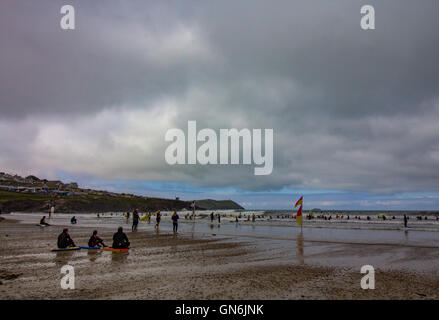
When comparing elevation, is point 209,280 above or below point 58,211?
above

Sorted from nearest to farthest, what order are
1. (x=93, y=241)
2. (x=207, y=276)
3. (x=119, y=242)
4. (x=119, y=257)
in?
(x=207, y=276), (x=119, y=257), (x=119, y=242), (x=93, y=241)

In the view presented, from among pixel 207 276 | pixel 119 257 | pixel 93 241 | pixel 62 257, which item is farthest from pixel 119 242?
pixel 207 276

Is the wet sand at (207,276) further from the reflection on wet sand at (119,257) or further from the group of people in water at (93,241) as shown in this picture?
the group of people in water at (93,241)

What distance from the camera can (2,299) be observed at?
7574 mm

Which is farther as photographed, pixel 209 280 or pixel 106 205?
pixel 106 205

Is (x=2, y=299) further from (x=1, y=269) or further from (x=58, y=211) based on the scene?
(x=58, y=211)

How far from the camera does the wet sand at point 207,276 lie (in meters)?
8.57

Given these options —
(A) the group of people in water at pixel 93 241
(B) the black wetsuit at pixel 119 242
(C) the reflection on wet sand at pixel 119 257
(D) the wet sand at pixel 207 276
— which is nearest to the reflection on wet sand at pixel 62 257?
(D) the wet sand at pixel 207 276

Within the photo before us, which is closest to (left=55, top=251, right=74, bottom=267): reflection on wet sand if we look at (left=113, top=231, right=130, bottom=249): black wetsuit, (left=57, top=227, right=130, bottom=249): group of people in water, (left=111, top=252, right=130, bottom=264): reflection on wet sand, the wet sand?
the wet sand

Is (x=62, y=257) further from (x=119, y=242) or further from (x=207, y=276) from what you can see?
(x=207, y=276)

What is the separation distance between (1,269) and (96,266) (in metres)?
3.54

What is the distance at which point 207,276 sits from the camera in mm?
10891

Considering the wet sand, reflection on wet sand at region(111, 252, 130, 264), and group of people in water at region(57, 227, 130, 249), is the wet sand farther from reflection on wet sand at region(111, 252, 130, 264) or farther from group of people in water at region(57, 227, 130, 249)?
group of people in water at region(57, 227, 130, 249)
